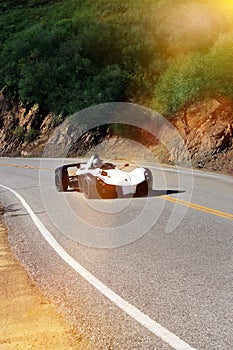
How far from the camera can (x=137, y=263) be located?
789cm

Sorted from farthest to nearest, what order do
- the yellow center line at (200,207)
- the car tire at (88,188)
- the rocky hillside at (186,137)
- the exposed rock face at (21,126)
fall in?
the exposed rock face at (21,126) < the rocky hillside at (186,137) < the car tire at (88,188) < the yellow center line at (200,207)

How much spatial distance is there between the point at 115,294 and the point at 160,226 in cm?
421

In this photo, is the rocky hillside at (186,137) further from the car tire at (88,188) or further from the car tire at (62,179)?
the car tire at (88,188)

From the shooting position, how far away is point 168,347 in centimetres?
489

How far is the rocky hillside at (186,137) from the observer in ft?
81.9

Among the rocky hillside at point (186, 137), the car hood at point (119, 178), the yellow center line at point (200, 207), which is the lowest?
the yellow center line at point (200, 207)

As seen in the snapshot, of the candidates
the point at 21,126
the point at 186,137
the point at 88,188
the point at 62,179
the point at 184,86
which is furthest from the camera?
the point at 21,126

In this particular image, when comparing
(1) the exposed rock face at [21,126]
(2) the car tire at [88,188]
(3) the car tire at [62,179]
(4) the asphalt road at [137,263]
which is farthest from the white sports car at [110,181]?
(1) the exposed rock face at [21,126]

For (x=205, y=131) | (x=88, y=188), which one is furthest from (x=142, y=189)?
(x=205, y=131)

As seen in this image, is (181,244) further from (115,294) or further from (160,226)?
(115,294)

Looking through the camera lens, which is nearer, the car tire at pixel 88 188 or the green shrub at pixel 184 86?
the car tire at pixel 88 188

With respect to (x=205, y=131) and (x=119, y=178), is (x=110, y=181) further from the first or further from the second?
(x=205, y=131)

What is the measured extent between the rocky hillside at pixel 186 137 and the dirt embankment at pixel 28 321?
654 inches

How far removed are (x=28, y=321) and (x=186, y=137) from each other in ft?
75.4
